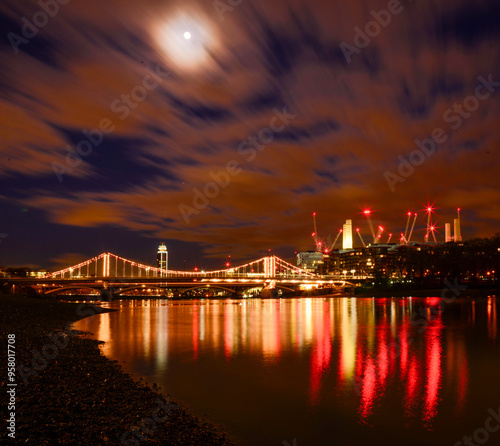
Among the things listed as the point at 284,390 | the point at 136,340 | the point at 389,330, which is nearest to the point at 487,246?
the point at 389,330

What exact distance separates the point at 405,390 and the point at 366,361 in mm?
6071

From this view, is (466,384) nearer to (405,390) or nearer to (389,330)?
(405,390)

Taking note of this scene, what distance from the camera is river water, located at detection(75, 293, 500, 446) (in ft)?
39.2

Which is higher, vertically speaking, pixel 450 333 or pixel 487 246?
pixel 487 246

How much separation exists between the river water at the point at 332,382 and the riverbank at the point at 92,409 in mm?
1050

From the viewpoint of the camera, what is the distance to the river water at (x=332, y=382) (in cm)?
1196

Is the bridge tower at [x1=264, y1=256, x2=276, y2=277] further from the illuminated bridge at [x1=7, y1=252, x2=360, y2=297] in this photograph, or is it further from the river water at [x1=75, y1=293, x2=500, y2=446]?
the river water at [x1=75, y1=293, x2=500, y2=446]

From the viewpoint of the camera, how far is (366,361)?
21.7 metres
